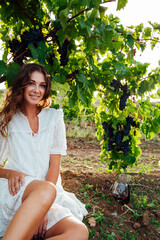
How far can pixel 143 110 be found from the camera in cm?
232

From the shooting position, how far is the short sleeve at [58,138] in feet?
6.03

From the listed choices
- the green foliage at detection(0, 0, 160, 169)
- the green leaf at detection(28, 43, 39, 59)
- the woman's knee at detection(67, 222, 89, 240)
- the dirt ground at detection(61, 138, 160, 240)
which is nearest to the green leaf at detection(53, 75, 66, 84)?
the green foliage at detection(0, 0, 160, 169)

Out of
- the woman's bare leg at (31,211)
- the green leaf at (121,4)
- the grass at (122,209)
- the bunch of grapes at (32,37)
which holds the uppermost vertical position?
the green leaf at (121,4)

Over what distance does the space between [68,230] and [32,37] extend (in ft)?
4.30

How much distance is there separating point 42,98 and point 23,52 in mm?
415

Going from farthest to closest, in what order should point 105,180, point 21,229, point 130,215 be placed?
point 105,180, point 130,215, point 21,229

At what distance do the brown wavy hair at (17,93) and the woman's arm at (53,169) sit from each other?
1.42ft

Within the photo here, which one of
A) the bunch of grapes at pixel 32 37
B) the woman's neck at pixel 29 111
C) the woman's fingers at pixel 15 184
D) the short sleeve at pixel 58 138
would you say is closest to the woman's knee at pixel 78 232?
the woman's fingers at pixel 15 184

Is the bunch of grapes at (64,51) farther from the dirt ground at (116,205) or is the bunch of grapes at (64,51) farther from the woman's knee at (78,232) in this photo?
the dirt ground at (116,205)

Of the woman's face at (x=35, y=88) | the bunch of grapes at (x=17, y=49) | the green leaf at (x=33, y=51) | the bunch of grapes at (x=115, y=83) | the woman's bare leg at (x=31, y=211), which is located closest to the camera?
the woman's bare leg at (x=31, y=211)

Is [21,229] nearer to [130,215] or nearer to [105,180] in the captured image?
[130,215]

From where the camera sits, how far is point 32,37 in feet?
5.01

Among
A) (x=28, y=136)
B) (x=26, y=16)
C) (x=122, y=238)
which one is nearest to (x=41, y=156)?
(x=28, y=136)

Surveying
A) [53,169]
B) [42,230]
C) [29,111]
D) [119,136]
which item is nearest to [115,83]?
[119,136]
